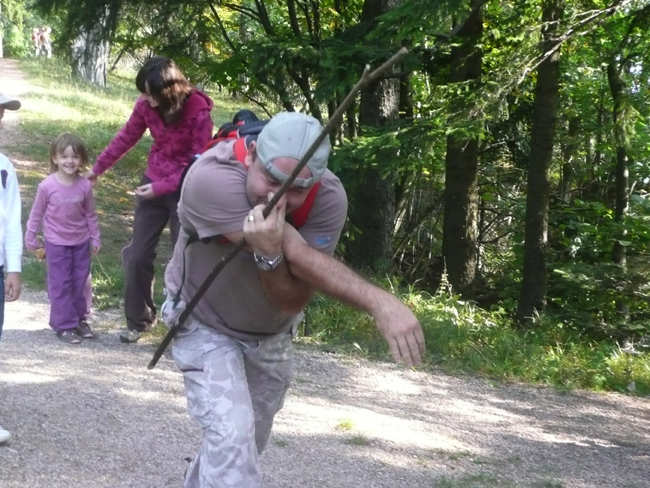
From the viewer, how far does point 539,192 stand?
12227 millimetres

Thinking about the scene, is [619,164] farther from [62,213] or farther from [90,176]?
[62,213]

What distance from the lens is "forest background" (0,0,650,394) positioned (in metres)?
8.46

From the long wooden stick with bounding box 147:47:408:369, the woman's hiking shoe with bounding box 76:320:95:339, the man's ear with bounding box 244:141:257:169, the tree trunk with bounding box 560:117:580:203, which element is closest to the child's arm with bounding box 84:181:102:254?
the woman's hiking shoe with bounding box 76:320:95:339

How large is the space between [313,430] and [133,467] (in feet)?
4.27

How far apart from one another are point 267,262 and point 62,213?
4.42 meters

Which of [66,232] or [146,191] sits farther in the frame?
[66,232]

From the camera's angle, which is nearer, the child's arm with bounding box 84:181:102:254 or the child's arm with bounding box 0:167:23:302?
the child's arm with bounding box 0:167:23:302

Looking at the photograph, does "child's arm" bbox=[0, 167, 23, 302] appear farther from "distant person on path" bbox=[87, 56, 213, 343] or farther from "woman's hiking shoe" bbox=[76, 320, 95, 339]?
"woman's hiking shoe" bbox=[76, 320, 95, 339]

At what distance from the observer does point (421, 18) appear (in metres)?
7.68

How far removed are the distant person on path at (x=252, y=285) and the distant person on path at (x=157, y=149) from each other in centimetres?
292

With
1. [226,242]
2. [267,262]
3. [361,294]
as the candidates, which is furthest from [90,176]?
[361,294]

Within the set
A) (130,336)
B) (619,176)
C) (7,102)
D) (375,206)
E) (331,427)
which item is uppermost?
(7,102)

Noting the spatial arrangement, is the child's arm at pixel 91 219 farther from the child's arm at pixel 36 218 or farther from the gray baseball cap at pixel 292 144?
the gray baseball cap at pixel 292 144

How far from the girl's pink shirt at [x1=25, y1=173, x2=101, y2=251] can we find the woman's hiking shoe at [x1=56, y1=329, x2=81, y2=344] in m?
0.72
